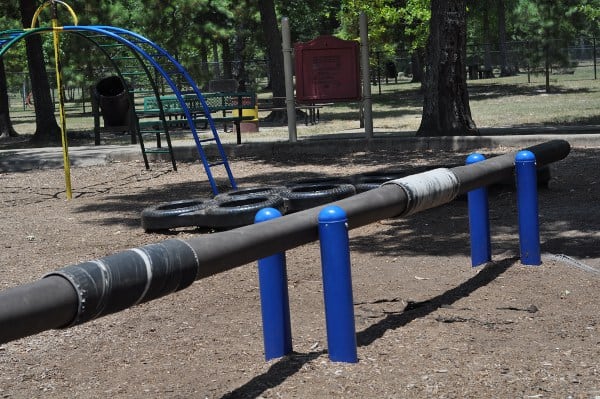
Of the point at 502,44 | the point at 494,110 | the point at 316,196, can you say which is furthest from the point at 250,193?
the point at 502,44

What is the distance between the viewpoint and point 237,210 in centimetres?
825

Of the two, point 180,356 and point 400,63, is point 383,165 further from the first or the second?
point 400,63

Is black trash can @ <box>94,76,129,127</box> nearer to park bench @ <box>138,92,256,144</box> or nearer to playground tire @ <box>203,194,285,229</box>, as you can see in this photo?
park bench @ <box>138,92,256,144</box>

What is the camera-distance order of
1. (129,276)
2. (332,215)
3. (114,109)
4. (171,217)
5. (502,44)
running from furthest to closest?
1. (502,44)
2. (114,109)
3. (171,217)
4. (332,215)
5. (129,276)

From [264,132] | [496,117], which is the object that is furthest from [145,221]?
[496,117]

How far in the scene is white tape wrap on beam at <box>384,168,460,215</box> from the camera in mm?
5062

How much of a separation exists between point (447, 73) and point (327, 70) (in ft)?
7.53

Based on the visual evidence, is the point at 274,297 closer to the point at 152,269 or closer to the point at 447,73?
the point at 152,269

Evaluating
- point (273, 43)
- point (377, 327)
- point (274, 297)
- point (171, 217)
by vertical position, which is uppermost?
point (273, 43)

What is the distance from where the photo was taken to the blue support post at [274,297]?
14.4 ft

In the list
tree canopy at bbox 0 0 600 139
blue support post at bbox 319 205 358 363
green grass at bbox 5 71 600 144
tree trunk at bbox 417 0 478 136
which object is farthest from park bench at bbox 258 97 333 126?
blue support post at bbox 319 205 358 363

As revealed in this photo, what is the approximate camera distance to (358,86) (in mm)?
16453

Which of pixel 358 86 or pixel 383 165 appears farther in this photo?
pixel 358 86

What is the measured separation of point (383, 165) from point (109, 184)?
12.2 feet
